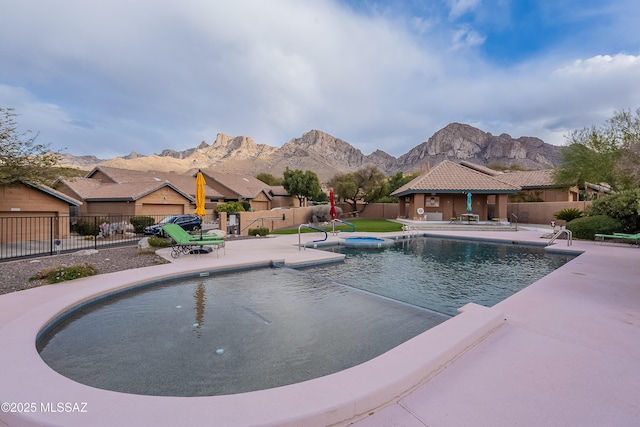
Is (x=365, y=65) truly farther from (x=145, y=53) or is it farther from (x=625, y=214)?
(x=625, y=214)

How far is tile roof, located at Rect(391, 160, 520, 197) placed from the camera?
26.2 m

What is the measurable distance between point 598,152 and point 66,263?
33.9 meters

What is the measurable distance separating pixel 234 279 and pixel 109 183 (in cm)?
2856

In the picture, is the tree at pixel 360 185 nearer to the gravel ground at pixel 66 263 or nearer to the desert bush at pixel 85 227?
the desert bush at pixel 85 227

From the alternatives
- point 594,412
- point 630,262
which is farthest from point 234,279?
point 630,262

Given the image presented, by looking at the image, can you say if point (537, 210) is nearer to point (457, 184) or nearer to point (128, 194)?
point (457, 184)

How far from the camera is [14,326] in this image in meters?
4.57

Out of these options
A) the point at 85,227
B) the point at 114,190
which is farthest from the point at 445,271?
the point at 114,190

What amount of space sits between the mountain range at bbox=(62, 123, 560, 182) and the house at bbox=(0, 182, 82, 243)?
7966 centimetres

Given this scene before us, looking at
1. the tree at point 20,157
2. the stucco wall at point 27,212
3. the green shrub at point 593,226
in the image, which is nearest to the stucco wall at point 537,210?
the green shrub at point 593,226

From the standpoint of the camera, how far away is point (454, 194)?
28.3 meters

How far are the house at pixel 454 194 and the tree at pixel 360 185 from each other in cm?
1062

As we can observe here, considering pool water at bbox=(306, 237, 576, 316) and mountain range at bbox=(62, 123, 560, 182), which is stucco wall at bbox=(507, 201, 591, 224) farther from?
mountain range at bbox=(62, 123, 560, 182)

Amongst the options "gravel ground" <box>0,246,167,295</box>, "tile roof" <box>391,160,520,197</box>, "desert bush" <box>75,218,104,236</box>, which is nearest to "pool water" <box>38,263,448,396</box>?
"gravel ground" <box>0,246,167,295</box>
